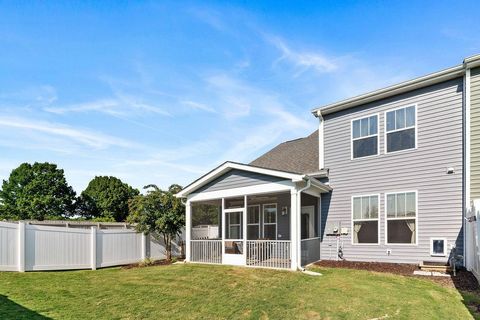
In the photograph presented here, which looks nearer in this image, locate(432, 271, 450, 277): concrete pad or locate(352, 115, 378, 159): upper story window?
locate(432, 271, 450, 277): concrete pad

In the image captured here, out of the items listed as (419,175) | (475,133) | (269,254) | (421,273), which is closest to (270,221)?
(269,254)

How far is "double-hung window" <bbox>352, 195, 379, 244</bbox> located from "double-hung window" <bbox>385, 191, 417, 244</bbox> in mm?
449

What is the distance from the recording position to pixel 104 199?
3525 cm

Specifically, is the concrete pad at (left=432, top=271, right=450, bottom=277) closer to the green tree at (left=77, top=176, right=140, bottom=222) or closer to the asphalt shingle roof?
the asphalt shingle roof

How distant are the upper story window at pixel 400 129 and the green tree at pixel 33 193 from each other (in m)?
31.1

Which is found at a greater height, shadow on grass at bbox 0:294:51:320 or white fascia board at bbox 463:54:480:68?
white fascia board at bbox 463:54:480:68

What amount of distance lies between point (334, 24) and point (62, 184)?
30625 millimetres

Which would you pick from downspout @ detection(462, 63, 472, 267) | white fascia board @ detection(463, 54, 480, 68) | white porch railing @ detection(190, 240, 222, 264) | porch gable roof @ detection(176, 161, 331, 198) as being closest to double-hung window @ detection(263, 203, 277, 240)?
white porch railing @ detection(190, 240, 222, 264)

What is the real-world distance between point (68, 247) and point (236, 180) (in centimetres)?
642

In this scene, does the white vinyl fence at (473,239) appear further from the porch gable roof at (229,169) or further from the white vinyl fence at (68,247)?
the white vinyl fence at (68,247)

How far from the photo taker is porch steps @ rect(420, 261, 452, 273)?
31.4ft

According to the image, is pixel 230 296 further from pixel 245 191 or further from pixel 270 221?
pixel 270 221

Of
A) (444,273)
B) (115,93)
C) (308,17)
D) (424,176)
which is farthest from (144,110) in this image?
(444,273)

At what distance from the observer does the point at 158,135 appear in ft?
56.0
